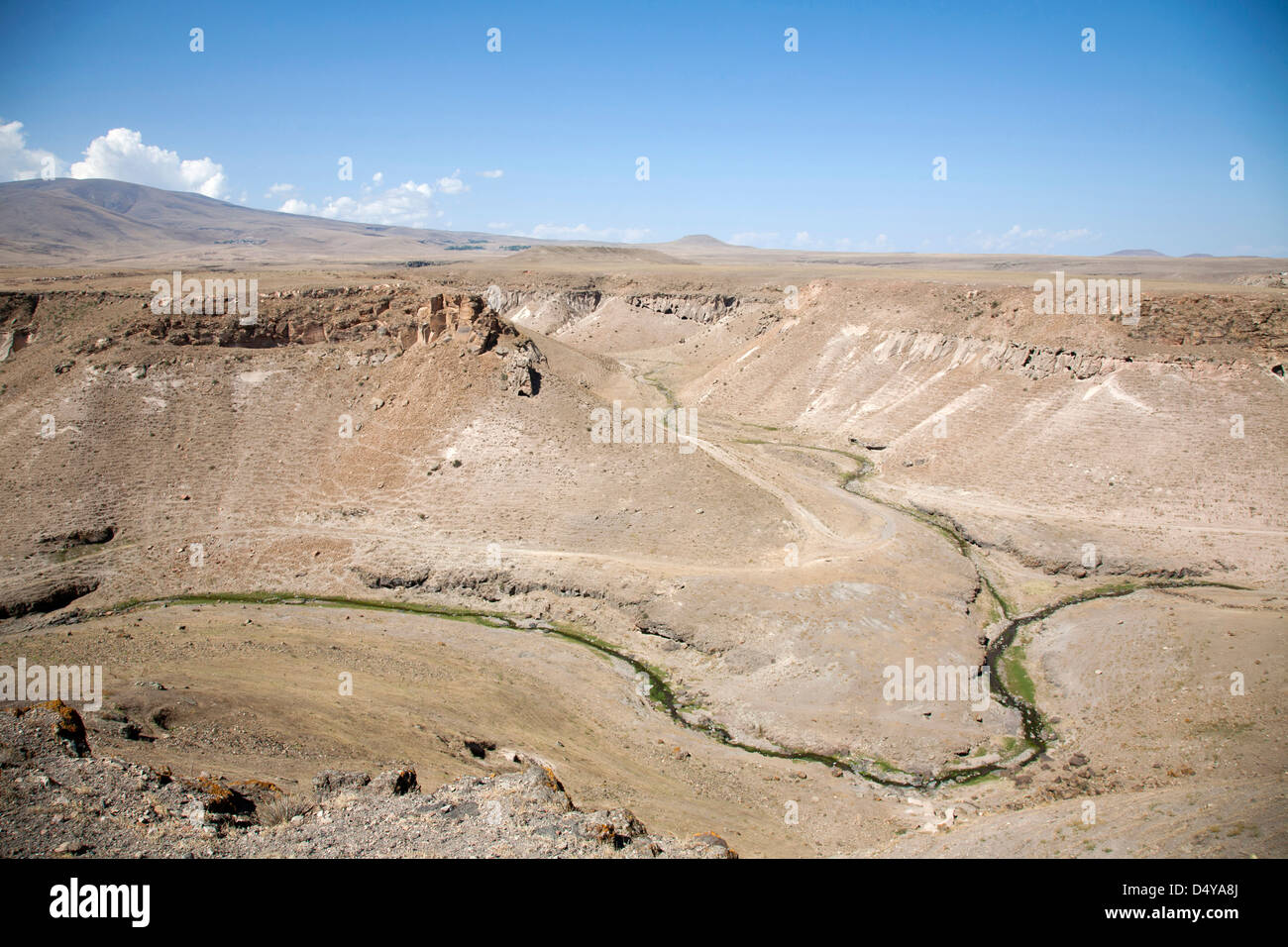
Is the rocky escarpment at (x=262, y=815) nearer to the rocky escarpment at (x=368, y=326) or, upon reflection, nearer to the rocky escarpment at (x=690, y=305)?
the rocky escarpment at (x=368, y=326)

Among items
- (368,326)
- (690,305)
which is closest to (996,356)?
(368,326)

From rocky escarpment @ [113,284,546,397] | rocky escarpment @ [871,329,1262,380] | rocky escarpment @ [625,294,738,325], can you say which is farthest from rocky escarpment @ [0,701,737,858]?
rocky escarpment @ [625,294,738,325]

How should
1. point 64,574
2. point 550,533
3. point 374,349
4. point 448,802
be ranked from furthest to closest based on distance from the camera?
point 374,349 < point 550,533 < point 64,574 < point 448,802

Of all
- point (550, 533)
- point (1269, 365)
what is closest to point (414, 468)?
point (550, 533)

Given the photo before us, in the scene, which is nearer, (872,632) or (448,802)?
(448,802)

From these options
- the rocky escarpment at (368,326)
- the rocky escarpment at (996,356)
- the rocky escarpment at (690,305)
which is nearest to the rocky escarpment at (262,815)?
the rocky escarpment at (368,326)

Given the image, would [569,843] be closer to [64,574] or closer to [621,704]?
[621,704]

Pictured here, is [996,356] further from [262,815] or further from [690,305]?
[690,305]

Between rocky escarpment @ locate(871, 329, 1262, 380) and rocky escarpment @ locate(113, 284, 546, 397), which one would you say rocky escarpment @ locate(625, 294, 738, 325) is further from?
rocky escarpment @ locate(113, 284, 546, 397)
